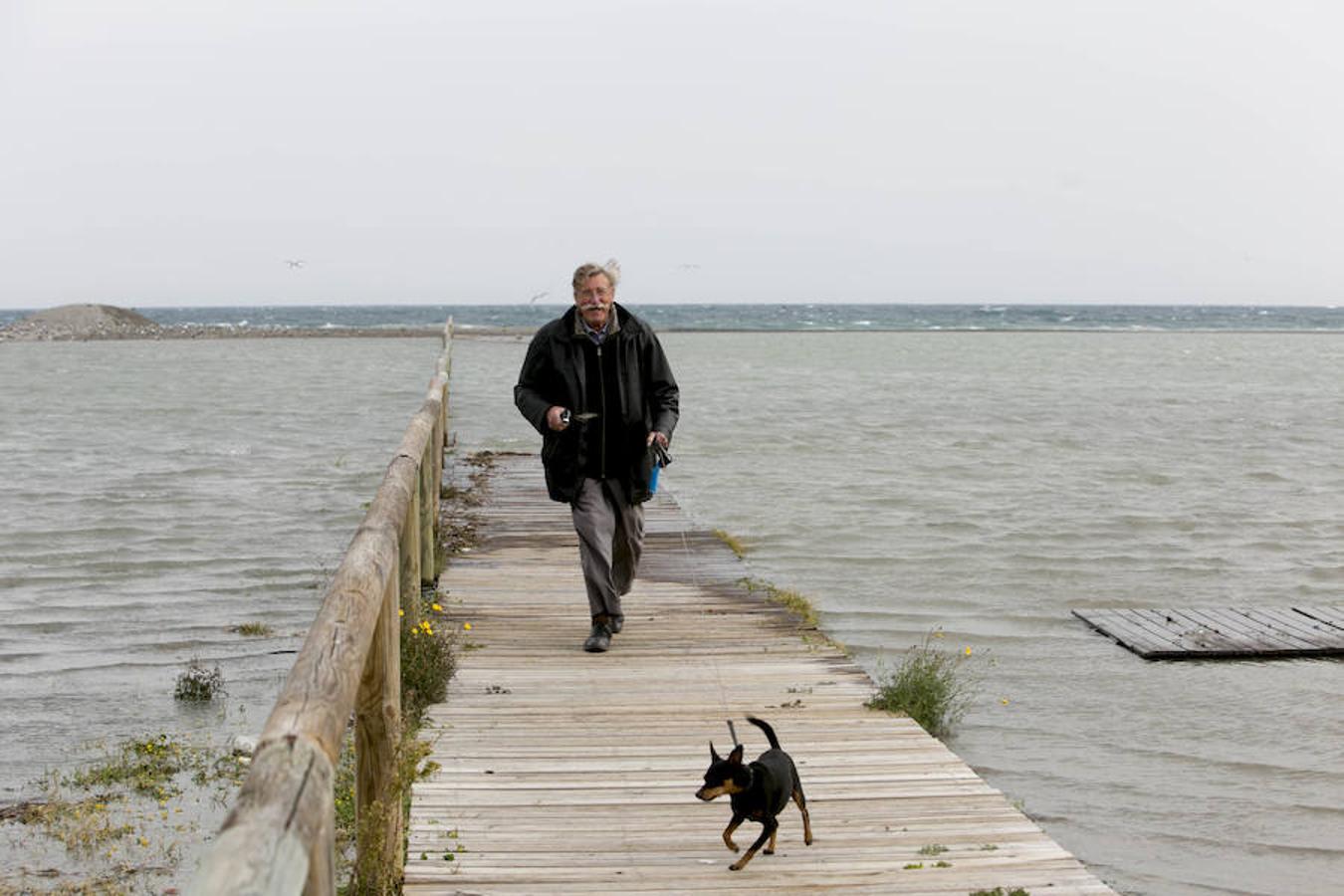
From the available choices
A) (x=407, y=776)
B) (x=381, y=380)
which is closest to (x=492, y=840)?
(x=407, y=776)

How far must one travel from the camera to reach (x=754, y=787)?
3.94 m

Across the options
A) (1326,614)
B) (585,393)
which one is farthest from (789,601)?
(1326,614)

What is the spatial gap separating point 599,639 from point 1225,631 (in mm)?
3814

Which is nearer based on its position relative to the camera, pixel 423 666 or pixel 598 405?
pixel 423 666

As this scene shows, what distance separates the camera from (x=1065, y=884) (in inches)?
157

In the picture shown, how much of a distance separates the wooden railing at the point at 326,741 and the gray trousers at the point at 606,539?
1093 millimetres

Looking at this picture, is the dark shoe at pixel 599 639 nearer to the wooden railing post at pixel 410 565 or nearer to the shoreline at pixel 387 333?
the wooden railing post at pixel 410 565

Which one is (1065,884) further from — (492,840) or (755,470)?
(755,470)

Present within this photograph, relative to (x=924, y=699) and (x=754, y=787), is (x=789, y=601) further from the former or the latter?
(x=754, y=787)

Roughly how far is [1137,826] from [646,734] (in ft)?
6.03

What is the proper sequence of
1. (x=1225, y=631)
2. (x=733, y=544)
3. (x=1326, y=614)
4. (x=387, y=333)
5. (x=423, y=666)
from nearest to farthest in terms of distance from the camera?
(x=423, y=666) → (x=1225, y=631) → (x=1326, y=614) → (x=733, y=544) → (x=387, y=333)

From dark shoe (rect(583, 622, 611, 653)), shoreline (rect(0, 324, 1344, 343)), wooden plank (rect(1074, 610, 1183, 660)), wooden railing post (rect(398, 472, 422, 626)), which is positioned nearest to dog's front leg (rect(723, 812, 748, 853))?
wooden railing post (rect(398, 472, 422, 626))

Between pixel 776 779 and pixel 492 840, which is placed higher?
pixel 776 779

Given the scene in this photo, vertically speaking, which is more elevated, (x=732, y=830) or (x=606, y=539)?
(x=606, y=539)
